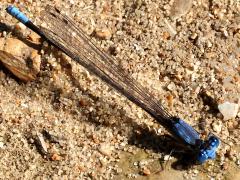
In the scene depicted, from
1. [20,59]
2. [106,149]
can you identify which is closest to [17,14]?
[20,59]

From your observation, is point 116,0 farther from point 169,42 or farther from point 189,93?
point 189,93

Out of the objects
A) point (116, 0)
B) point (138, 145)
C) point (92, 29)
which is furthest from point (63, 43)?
point (138, 145)

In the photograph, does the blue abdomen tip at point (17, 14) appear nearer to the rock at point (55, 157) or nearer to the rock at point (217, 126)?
the rock at point (55, 157)

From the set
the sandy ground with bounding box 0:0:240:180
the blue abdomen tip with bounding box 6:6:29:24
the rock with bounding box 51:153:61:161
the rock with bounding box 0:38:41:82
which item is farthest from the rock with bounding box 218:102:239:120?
the blue abdomen tip with bounding box 6:6:29:24

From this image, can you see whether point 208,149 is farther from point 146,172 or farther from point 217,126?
point 146,172

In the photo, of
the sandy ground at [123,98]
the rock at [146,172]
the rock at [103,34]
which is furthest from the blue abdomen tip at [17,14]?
the rock at [146,172]
